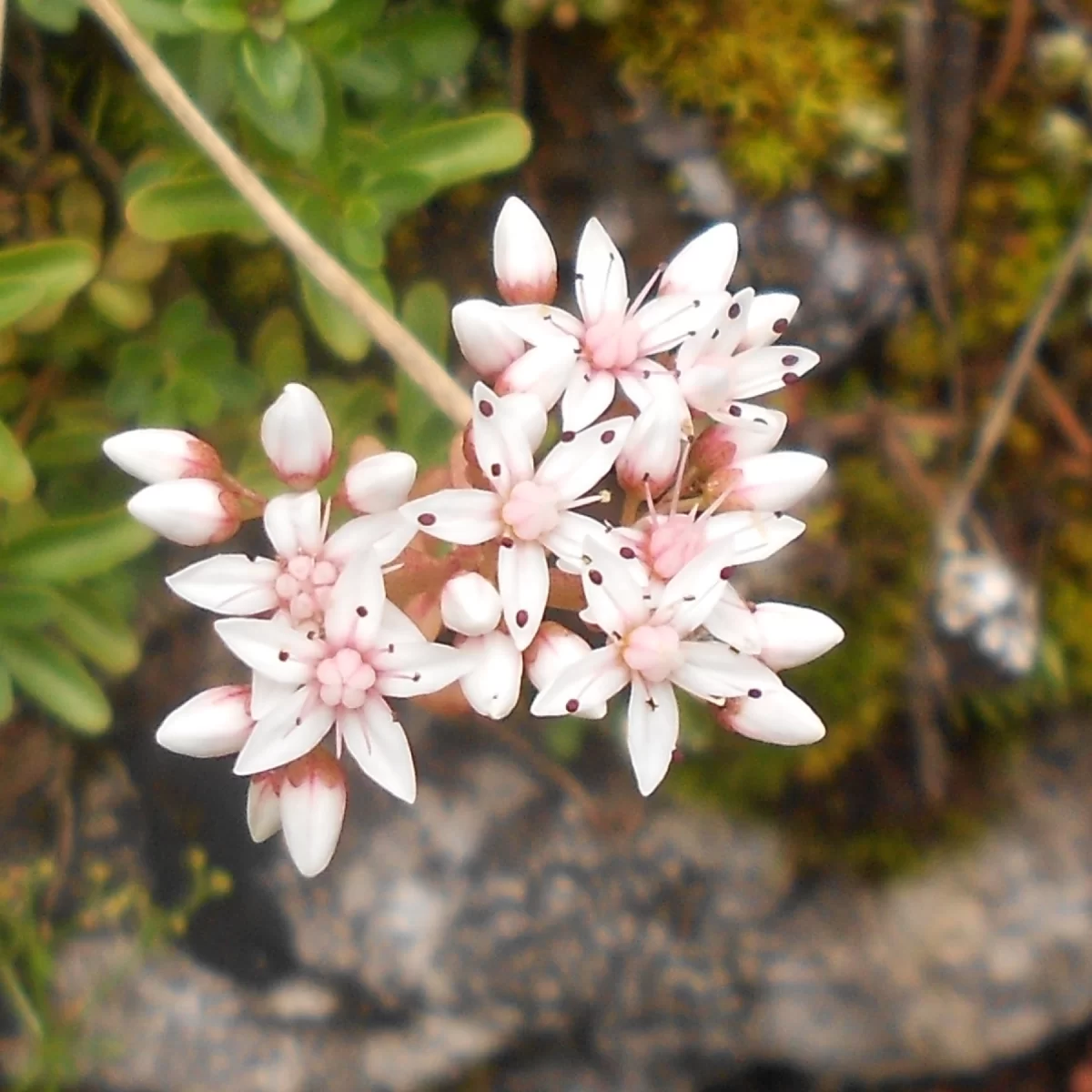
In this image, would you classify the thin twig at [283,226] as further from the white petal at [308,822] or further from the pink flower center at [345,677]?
the white petal at [308,822]

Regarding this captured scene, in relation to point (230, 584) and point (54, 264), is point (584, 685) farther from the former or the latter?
point (54, 264)

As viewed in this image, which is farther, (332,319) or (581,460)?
Answer: (332,319)

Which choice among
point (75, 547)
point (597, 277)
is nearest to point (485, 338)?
point (597, 277)

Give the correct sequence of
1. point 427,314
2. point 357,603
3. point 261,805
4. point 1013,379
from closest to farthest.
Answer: point 357,603 → point 261,805 → point 427,314 → point 1013,379

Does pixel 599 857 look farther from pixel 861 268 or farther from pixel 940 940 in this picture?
pixel 861 268

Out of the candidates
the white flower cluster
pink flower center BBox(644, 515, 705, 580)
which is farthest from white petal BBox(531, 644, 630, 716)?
pink flower center BBox(644, 515, 705, 580)

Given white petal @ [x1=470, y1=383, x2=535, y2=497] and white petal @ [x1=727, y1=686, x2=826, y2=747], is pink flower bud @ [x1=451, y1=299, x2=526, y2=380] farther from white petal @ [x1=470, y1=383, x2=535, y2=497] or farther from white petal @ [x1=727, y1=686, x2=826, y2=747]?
white petal @ [x1=727, y1=686, x2=826, y2=747]

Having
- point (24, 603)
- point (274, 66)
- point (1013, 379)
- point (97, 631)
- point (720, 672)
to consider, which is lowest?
point (1013, 379)
